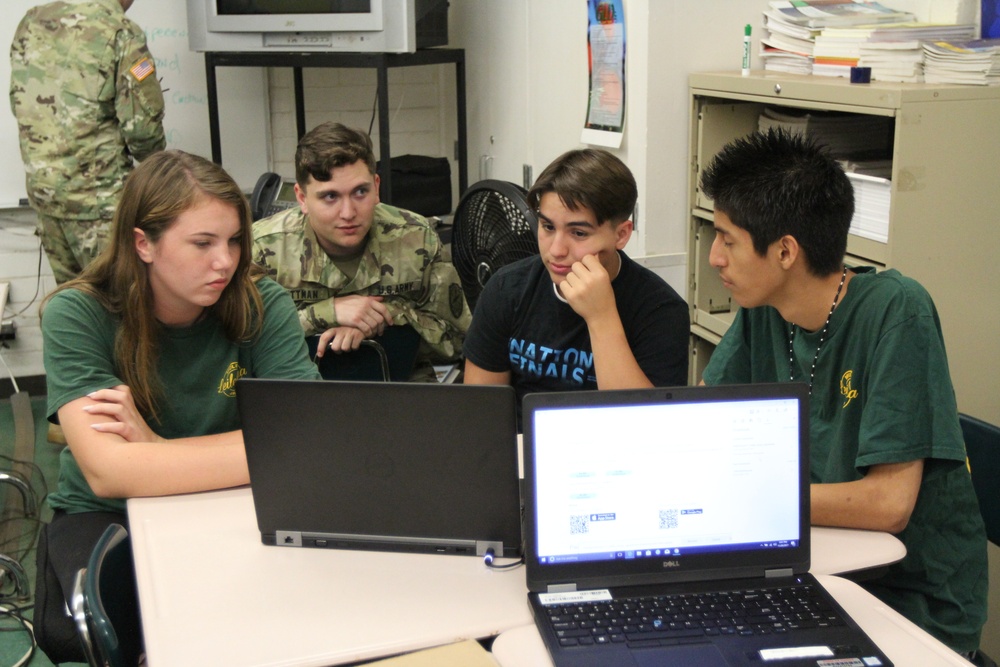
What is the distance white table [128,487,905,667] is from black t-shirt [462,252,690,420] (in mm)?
→ 593

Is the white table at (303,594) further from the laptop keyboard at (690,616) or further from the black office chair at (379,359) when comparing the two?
the black office chair at (379,359)

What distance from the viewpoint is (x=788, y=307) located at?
152cm

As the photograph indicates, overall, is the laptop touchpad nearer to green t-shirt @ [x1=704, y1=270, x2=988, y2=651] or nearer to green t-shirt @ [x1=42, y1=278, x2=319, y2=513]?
green t-shirt @ [x1=704, y1=270, x2=988, y2=651]

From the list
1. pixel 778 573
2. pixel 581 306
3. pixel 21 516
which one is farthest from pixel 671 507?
pixel 21 516

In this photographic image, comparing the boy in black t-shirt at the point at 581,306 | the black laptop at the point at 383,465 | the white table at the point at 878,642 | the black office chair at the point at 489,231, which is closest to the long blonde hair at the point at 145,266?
the black laptop at the point at 383,465

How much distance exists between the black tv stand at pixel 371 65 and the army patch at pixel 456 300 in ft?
3.53

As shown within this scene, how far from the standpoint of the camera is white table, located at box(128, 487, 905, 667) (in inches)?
44.3

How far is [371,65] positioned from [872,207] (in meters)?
2.04

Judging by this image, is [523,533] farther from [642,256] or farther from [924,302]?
[642,256]

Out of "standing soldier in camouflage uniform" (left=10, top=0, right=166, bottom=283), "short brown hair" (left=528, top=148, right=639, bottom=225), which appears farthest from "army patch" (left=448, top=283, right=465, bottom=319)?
"standing soldier in camouflage uniform" (left=10, top=0, right=166, bottom=283)

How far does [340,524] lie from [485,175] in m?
2.87

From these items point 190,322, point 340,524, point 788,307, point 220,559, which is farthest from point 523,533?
point 190,322

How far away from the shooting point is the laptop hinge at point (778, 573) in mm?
1222

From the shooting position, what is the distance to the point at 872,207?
1.99 metres
